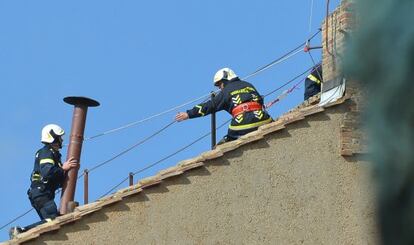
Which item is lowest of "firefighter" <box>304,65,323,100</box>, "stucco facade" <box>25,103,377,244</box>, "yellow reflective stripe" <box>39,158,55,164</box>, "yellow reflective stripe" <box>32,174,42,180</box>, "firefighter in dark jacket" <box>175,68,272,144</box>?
"stucco facade" <box>25,103,377,244</box>

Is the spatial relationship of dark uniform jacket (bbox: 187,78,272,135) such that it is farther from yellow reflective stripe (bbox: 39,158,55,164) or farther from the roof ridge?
yellow reflective stripe (bbox: 39,158,55,164)

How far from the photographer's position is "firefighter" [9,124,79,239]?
1314cm

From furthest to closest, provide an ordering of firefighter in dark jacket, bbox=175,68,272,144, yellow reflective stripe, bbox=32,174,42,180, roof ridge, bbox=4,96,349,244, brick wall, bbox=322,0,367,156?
yellow reflective stripe, bbox=32,174,42,180 < firefighter in dark jacket, bbox=175,68,272,144 < brick wall, bbox=322,0,367,156 < roof ridge, bbox=4,96,349,244

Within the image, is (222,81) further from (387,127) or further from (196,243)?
(387,127)

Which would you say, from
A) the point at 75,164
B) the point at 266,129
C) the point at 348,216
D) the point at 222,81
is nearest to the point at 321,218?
the point at 348,216

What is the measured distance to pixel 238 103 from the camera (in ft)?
43.0

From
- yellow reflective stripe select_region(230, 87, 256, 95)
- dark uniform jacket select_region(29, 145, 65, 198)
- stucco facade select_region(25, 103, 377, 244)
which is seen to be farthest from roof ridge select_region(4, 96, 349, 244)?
dark uniform jacket select_region(29, 145, 65, 198)

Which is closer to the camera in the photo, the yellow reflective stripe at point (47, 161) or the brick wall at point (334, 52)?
the brick wall at point (334, 52)

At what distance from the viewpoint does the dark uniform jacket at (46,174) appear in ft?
43.1

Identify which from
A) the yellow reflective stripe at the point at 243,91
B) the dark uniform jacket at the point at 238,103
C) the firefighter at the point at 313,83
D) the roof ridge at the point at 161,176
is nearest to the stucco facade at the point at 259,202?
the roof ridge at the point at 161,176

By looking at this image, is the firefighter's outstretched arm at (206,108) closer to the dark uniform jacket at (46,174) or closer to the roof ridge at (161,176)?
the roof ridge at (161,176)

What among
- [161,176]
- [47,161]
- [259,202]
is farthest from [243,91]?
[47,161]

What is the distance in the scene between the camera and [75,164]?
45.6 feet

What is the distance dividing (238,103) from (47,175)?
7.67 feet
